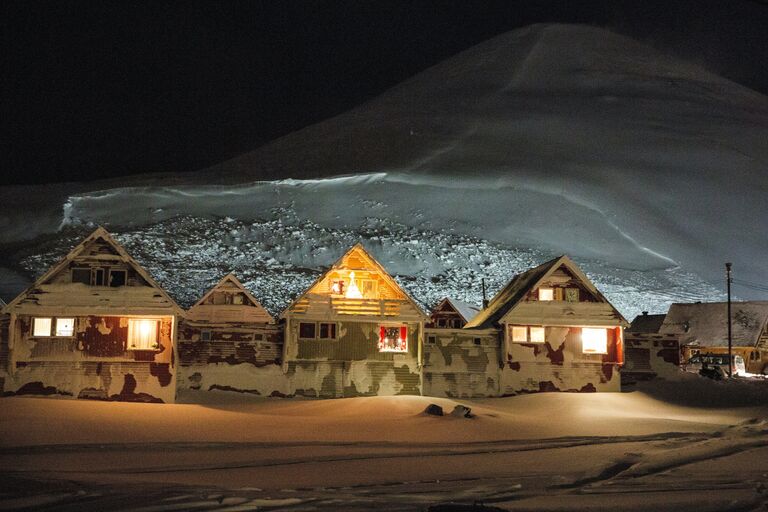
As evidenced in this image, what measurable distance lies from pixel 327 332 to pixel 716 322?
46.6 m

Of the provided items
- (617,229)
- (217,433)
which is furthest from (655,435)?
(617,229)

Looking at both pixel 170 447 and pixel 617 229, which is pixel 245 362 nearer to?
pixel 170 447

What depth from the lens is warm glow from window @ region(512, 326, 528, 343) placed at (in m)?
41.8

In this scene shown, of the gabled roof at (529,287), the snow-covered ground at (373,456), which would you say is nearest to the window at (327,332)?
the snow-covered ground at (373,456)

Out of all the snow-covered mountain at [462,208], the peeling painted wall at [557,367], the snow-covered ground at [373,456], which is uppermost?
the snow-covered mountain at [462,208]

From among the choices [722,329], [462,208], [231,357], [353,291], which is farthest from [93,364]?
[462,208]

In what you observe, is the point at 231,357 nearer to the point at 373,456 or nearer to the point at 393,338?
the point at 393,338

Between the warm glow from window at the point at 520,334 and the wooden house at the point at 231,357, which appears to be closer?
the wooden house at the point at 231,357

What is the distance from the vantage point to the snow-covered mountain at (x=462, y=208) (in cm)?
A: 10469

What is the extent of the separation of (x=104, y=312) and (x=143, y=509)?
2411cm

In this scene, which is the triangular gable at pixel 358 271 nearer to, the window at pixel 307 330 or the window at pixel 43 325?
the window at pixel 307 330

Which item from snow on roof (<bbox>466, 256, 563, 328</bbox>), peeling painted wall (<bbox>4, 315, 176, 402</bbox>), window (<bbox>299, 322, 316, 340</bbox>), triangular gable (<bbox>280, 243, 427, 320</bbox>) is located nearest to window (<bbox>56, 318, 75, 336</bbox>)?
peeling painted wall (<bbox>4, 315, 176, 402</bbox>)

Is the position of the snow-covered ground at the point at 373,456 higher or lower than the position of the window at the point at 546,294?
lower

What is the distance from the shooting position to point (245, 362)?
39.0 meters
